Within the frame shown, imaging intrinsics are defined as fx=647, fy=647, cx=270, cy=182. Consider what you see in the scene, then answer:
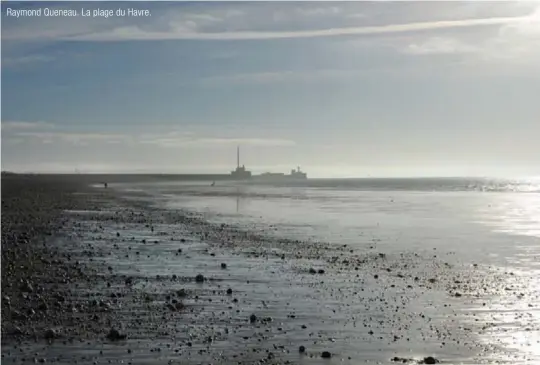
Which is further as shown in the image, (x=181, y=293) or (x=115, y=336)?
(x=181, y=293)

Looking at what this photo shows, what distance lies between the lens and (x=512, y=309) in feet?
70.0

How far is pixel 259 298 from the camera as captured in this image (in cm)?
2167

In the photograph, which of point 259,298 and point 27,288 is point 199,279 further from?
point 27,288

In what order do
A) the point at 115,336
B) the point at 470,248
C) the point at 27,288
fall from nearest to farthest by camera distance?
the point at 115,336
the point at 27,288
the point at 470,248

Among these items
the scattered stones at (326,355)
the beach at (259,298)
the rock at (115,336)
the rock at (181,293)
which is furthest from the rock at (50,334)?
the scattered stones at (326,355)

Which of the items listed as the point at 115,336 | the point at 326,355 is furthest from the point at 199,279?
the point at 326,355

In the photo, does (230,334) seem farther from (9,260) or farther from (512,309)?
(9,260)

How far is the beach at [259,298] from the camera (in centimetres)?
1574

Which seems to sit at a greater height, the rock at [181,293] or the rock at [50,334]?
the rock at [181,293]

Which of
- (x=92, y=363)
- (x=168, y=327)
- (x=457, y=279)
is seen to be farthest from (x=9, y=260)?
(x=457, y=279)

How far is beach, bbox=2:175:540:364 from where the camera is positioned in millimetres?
15742

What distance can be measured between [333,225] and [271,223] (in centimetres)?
510

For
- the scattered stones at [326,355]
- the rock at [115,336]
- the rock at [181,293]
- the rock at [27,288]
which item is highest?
the rock at [27,288]

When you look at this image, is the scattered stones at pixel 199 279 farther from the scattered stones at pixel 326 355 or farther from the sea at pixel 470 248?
the scattered stones at pixel 326 355
